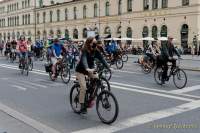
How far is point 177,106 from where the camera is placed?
33.1 feet

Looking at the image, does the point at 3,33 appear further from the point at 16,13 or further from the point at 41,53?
the point at 41,53

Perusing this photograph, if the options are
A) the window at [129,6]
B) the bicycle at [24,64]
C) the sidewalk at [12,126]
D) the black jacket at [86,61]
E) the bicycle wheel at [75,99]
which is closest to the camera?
the sidewalk at [12,126]

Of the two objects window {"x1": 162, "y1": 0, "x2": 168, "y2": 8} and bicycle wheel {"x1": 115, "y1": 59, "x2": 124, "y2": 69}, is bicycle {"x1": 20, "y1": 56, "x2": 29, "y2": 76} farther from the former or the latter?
window {"x1": 162, "y1": 0, "x2": 168, "y2": 8}

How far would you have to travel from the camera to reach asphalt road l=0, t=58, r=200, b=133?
788 centimetres

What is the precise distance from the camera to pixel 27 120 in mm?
8406

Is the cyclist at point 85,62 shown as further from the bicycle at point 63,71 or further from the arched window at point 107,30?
the arched window at point 107,30

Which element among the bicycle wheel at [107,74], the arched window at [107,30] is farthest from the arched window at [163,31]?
the bicycle wheel at [107,74]

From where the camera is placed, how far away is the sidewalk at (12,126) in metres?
7.46

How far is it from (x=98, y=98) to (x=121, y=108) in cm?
169

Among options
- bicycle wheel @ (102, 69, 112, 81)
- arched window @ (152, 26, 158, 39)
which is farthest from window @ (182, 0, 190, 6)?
bicycle wheel @ (102, 69, 112, 81)

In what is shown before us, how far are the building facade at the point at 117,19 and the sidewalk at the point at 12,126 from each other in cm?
4664

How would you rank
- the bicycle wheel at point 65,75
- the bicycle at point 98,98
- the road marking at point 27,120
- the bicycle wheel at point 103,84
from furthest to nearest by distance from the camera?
1. the bicycle wheel at point 65,75
2. the bicycle wheel at point 103,84
3. the bicycle at point 98,98
4. the road marking at point 27,120

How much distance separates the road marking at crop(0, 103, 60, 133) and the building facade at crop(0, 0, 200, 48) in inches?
1801

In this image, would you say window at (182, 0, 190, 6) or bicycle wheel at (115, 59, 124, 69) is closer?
bicycle wheel at (115, 59, 124, 69)
